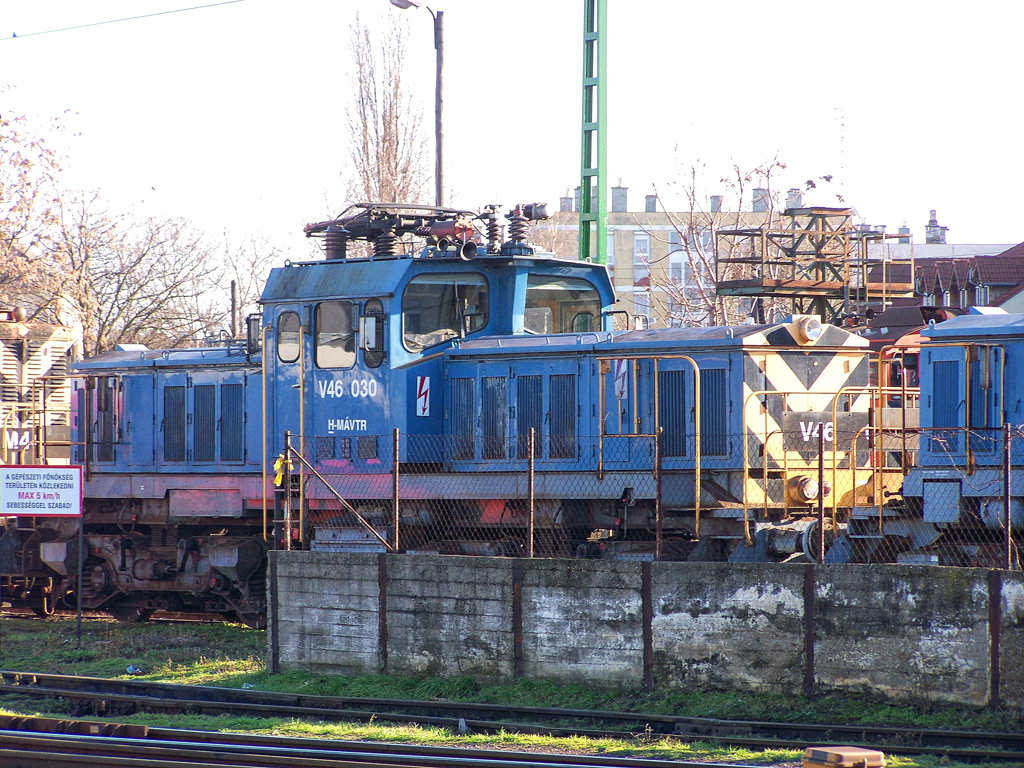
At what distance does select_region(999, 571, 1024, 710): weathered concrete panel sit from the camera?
9.19 meters

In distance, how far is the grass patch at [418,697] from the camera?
9.16 metres

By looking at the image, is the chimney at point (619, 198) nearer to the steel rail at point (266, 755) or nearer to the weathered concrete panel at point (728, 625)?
the weathered concrete panel at point (728, 625)

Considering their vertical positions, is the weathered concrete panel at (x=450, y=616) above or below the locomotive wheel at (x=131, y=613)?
above

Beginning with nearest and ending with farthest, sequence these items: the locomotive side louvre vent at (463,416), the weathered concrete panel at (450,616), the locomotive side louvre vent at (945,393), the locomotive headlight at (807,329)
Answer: the weathered concrete panel at (450,616), the locomotive side louvre vent at (945,393), the locomotive headlight at (807,329), the locomotive side louvre vent at (463,416)

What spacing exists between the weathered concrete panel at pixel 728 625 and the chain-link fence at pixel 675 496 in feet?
1.57

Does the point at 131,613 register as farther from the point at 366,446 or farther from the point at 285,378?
the point at 366,446

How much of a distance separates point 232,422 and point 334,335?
9.04 ft

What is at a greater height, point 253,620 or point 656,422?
point 656,422

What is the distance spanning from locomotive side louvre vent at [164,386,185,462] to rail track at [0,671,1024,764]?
14.4 ft

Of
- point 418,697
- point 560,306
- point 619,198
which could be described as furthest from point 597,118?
point 619,198

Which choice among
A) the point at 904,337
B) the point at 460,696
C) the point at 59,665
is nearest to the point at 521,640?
the point at 460,696

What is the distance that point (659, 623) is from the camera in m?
10.7

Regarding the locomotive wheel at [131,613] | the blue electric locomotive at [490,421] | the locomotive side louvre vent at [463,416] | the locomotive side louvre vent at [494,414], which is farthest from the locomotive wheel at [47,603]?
the locomotive side louvre vent at [494,414]

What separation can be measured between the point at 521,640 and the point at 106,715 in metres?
3.96
